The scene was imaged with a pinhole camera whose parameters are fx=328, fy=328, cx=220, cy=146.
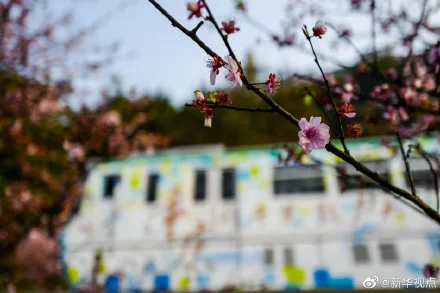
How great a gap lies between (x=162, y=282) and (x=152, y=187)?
419cm

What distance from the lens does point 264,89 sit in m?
1.51

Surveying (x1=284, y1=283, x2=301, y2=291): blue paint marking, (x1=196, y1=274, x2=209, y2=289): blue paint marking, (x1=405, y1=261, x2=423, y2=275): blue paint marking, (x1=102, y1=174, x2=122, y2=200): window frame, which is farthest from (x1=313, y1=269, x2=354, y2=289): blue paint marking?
(x1=102, y1=174, x2=122, y2=200): window frame

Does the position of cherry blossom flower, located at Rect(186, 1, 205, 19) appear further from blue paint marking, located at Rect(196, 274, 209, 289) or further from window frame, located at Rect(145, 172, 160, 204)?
window frame, located at Rect(145, 172, 160, 204)

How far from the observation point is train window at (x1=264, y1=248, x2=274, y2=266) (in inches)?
510

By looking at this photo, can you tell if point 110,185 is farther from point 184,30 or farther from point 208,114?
point 184,30

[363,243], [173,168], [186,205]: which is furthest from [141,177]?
[363,243]

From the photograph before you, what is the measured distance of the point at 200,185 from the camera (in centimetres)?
1502

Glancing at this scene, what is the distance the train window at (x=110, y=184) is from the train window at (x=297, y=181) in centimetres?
750

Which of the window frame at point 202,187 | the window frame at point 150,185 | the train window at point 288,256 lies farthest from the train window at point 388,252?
the window frame at point 150,185

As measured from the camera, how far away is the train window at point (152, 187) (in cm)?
1521

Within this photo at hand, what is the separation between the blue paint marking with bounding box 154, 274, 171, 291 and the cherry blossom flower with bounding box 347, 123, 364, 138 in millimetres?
13509

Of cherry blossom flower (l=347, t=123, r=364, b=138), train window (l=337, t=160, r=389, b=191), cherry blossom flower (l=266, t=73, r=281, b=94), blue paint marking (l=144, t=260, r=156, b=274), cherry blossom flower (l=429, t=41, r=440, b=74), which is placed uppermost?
cherry blossom flower (l=429, t=41, r=440, b=74)

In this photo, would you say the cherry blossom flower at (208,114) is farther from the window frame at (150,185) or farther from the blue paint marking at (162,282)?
the window frame at (150,185)

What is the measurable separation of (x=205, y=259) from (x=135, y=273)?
3055mm
